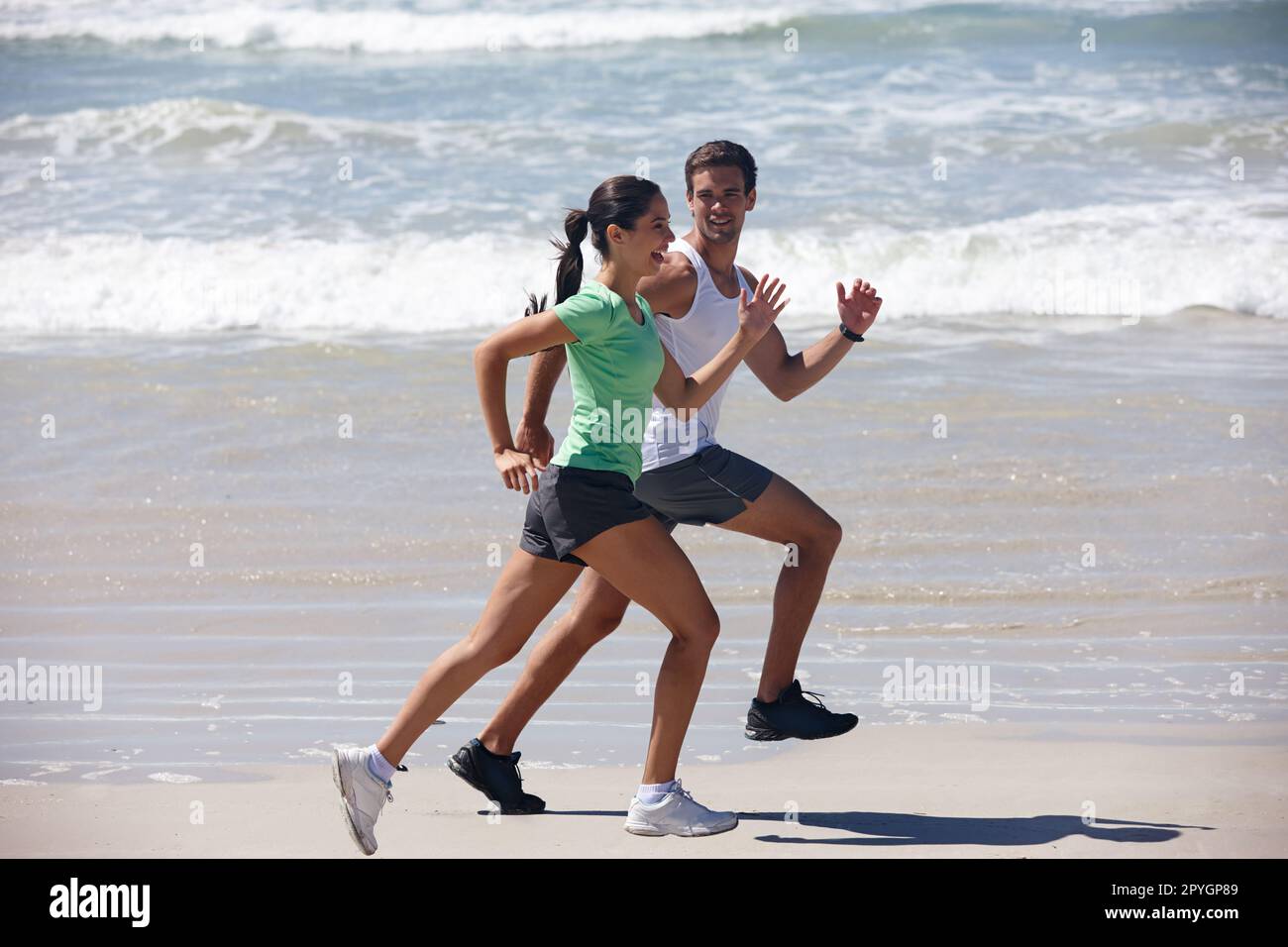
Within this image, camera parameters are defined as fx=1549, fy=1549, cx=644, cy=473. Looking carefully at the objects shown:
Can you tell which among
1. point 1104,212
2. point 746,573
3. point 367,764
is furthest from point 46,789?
point 1104,212

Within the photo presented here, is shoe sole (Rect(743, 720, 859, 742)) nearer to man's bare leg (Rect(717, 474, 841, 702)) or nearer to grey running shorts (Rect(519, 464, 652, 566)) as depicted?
man's bare leg (Rect(717, 474, 841, 702))

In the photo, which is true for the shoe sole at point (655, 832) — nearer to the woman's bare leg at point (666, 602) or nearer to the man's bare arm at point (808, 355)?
the woman's bare leg at point (666, 602)

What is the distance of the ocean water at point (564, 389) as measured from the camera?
556 cm

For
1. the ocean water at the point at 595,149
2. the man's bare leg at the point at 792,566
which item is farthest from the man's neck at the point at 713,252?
the ocean water at the point at 595,149

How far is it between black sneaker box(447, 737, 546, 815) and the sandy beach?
0.05 m

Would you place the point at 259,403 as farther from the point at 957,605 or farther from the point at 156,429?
the point at 957,605

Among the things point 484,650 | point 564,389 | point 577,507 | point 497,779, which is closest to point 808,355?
point 577,507

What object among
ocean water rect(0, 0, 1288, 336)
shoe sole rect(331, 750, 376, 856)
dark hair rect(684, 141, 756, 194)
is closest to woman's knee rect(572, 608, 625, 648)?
shoe sole rect(331, 750, 376, 856)

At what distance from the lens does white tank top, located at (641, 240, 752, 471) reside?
4.32m

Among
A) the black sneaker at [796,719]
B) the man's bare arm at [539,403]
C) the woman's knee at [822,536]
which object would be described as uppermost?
the man's bare arm at [539,403]

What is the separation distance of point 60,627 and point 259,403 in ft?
10.7

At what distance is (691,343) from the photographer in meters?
4.35

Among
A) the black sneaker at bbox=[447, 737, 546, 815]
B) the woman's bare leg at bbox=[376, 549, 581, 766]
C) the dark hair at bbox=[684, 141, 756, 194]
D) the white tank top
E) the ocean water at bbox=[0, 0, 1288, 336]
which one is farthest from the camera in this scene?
the ocean water at bbox=[0, 0, 1288, 336]

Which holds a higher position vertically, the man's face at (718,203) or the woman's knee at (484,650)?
the man's face at (718,203)
